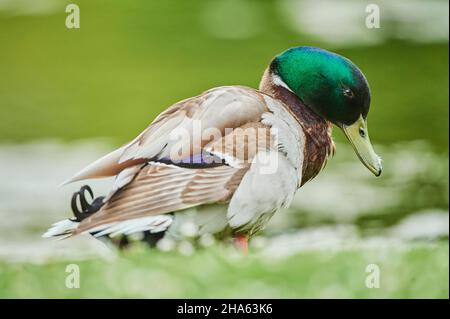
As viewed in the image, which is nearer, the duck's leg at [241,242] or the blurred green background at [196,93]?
the duck's leg at [241,242]

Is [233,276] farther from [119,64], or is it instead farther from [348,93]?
[119,64]

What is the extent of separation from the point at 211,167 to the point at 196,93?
1.24 ft

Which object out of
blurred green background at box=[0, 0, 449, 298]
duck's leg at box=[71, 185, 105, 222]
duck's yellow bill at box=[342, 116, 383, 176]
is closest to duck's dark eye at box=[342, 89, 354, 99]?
duck's yellow bill at box=[342, 116, 383, 176]

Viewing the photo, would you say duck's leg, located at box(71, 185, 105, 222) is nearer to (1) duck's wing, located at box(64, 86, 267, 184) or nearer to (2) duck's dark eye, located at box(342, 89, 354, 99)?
(1) duck's wing, located at box(64, 86, 267, 184)

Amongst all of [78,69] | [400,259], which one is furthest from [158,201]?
[400,259]

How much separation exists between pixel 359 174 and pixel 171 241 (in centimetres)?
94

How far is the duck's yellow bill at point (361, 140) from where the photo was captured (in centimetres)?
345

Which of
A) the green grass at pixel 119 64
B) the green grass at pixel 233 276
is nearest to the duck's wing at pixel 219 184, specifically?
the green grass at pixel 233 276

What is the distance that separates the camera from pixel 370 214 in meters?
3.80

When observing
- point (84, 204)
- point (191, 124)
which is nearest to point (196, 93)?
point (191, 124)

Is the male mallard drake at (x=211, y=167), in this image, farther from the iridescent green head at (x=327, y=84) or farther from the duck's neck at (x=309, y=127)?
the iridescent green head at (x=327, y=84)

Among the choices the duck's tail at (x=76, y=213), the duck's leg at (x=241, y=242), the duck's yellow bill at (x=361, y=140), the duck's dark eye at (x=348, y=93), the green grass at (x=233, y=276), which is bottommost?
the green grass at (x=233, y=276)

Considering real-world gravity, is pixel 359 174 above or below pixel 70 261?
above
